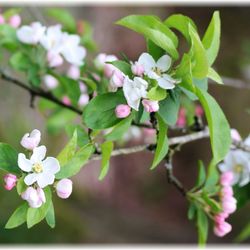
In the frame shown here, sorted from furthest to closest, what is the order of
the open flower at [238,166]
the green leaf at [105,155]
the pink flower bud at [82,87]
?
1. the pink flower bud at [82,87]
2. the open flower at [238,166]
3. the green leaf at [105,155]

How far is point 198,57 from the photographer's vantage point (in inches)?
33.0

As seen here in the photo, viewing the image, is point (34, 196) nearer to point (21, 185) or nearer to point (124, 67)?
point (21, 185)

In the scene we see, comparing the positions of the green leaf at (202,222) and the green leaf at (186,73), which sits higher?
the green leaf at (186,73)

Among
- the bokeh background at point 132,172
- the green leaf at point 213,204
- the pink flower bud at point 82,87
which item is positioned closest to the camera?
the green leaf at point 213,204

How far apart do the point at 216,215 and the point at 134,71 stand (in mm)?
384

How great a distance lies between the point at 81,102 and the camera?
1444mm

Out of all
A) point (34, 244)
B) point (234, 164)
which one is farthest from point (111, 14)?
point (234, 164)

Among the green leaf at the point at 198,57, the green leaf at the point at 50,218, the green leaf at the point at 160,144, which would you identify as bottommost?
the green leaf at the point at 50,218

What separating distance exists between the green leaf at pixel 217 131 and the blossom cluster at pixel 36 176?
218mm

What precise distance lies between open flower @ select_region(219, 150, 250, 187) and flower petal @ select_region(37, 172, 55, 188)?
19.3 inches

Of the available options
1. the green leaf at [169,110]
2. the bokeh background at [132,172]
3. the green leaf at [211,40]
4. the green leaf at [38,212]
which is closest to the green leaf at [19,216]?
the green leaf at [38,212]

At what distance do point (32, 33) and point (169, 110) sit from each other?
48 centimetres

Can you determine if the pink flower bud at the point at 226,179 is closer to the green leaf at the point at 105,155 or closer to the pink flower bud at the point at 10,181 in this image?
the green leaf at the point at 105,155

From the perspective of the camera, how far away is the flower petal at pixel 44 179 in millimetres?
812
